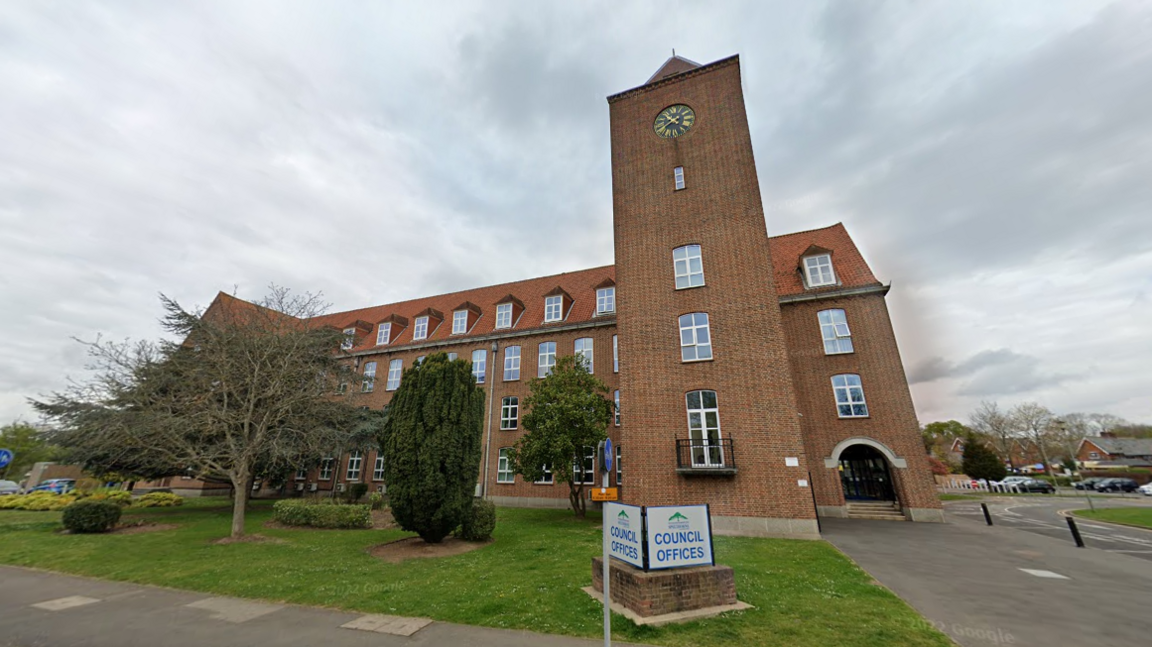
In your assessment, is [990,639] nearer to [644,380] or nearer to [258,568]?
[644,380]

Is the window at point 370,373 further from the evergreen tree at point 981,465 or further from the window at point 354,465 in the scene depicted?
the evergreen tree at point 981,465

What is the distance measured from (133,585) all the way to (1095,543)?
26536mm

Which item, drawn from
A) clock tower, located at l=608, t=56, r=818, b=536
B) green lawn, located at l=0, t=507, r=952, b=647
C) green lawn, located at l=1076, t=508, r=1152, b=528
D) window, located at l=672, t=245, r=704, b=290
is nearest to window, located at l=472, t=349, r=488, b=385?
clock tower, located at l=608, t=56, r=818, b=536

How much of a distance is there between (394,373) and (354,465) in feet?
20.6

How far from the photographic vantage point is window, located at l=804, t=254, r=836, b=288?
20906mm

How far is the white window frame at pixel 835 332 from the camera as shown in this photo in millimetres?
19844

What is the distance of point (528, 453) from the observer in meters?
16.9

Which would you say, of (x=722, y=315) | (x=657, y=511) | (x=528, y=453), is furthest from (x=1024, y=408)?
(x=657, y=511)

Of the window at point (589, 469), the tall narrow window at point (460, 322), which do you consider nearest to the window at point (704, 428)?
the window at point (589, 469)

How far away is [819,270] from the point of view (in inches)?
833

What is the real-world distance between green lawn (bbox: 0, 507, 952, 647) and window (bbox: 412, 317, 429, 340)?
1604 cm

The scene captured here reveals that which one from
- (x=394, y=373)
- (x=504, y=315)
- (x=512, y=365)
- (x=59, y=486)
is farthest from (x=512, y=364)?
(x=59, y=486)

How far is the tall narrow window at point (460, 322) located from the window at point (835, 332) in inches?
819

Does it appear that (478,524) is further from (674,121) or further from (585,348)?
(674,121)
